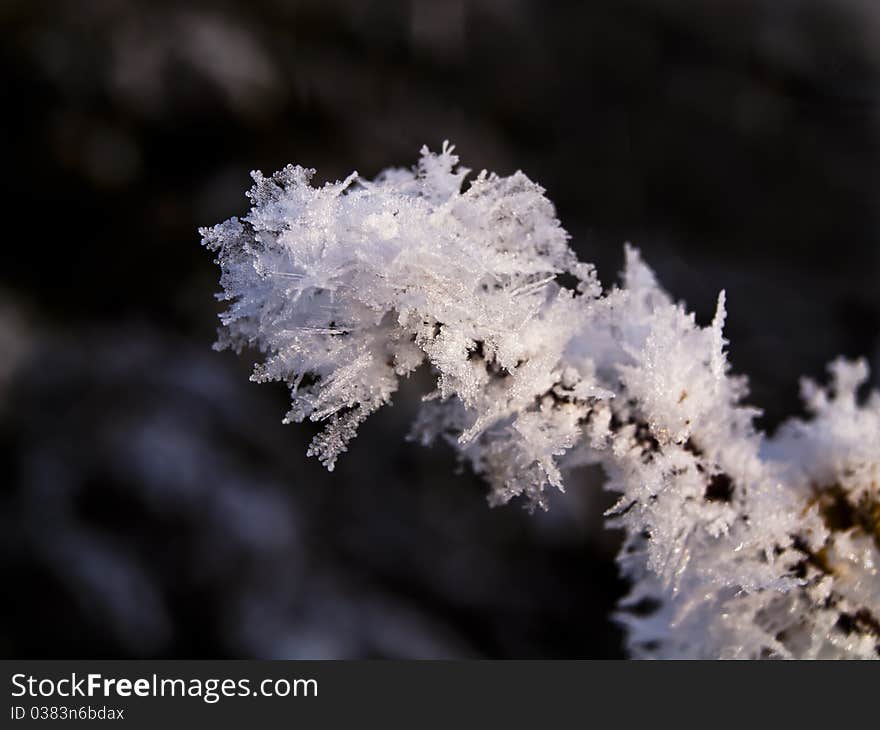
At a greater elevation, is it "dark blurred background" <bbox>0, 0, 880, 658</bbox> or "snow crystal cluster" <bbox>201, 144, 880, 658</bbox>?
"dark blurred background" <bbox>0, 0, 880, 658</bbox>

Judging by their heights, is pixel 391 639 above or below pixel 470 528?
below

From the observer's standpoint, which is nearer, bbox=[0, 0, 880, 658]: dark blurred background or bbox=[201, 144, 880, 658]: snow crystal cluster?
bbox=[201, 144, 880, 658]: snow crystal cluster

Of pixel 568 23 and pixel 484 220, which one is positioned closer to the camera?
pixel 484 220

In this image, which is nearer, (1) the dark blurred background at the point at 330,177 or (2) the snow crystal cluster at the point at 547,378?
(2) the snow crystal cluster at the point at 547,378

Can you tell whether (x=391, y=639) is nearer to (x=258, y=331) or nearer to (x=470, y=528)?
(x=470, y=528)

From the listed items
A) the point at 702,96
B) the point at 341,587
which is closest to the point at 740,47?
the point at 702,96
